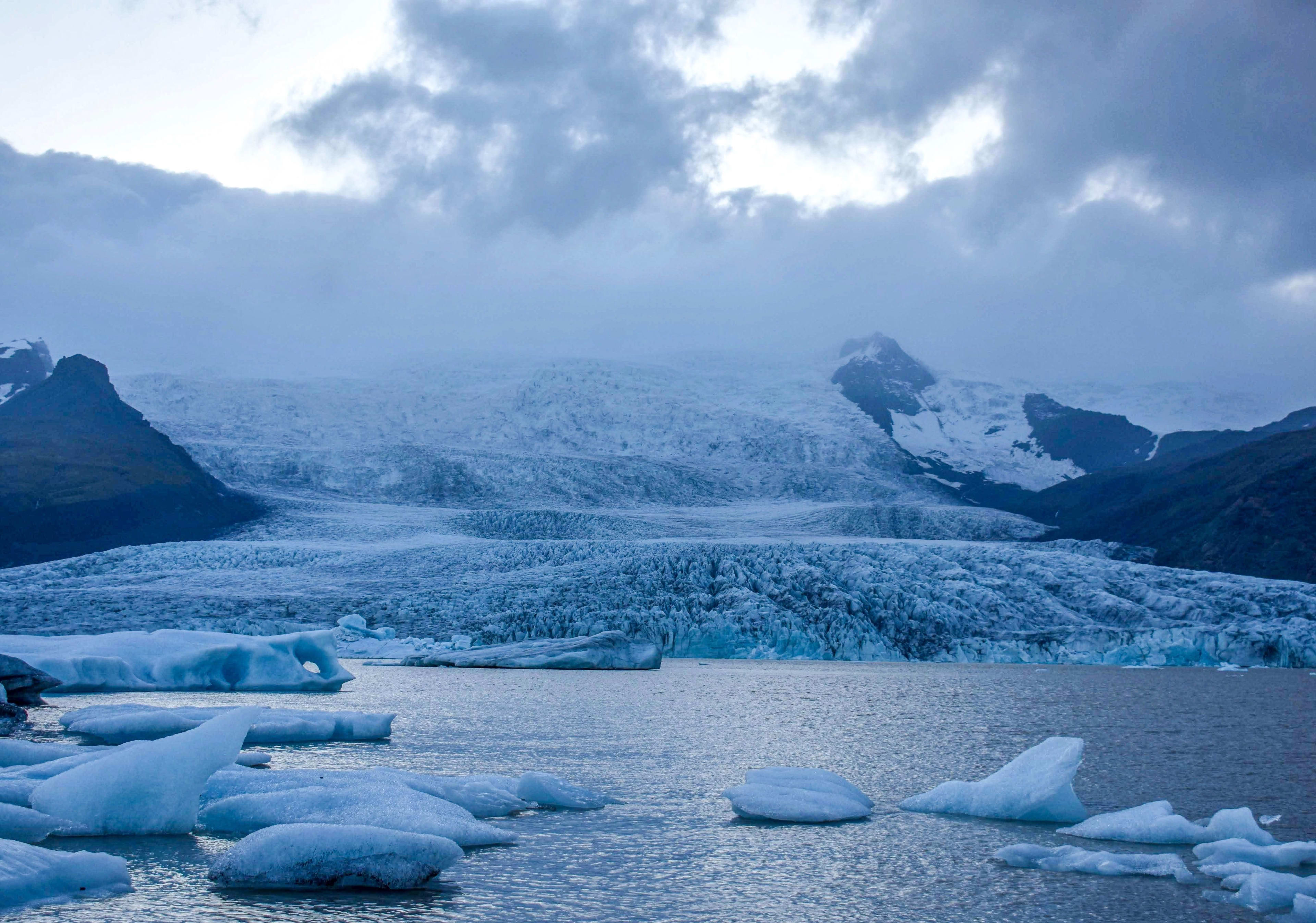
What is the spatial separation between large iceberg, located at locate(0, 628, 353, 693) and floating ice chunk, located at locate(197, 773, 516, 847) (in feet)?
38.7

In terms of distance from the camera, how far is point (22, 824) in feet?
20.1

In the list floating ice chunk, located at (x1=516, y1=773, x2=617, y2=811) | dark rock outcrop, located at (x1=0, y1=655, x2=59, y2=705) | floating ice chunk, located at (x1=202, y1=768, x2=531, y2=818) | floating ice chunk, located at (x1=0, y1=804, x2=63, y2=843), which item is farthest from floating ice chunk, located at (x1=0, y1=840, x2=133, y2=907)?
dark rock outcrop, located at (x1=0, y1=655, x2=59, y2=705)

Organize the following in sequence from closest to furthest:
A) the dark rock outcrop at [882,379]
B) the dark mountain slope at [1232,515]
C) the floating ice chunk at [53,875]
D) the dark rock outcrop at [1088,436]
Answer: the floating ice chunk at [53,875]
the dark mountain slope at [1232,515]
the dark rock outcrop at [1088,436]
the dark rock outcrop at [882,379]

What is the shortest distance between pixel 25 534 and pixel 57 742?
44.2 meters

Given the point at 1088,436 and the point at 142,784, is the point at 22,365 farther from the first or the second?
the point at 142,784

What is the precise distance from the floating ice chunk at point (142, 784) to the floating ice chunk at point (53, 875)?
107 centimetres

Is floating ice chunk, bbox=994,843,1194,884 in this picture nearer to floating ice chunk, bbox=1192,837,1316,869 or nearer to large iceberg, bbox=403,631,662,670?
floating ice chunk, bbox=1192,837,1316,869

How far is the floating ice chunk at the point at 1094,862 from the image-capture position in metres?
6.19

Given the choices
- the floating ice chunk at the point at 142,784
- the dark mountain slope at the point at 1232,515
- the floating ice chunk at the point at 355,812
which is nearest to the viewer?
the floating ice chunk at the point at 355,812

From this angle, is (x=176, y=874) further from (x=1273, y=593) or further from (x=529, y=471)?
(x=529, y=471)

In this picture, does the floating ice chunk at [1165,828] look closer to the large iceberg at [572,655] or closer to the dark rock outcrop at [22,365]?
the large iceberg at [572,655]

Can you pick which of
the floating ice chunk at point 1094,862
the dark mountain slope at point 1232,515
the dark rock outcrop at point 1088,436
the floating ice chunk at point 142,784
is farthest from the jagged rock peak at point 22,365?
the floating ice chunk at point 1094,862

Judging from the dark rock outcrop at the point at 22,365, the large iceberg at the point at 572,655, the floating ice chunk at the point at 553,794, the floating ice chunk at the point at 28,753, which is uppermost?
the dark rock outcrop at the point at 22,365

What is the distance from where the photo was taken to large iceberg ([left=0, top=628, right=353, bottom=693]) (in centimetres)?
1764
